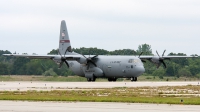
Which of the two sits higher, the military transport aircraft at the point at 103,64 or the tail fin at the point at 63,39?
the tail fin at the point at 63,39

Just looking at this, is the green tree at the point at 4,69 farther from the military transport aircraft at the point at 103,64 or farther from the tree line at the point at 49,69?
the military transport aircraft at the point at 103,64

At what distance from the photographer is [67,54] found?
71.8m

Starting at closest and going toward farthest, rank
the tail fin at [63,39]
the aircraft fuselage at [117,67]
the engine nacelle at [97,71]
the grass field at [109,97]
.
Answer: the grass field at [109,97] → the aircraft fuselage at [117,67] → the engine nacelle at [97,71] → the tail fin at [63,39]

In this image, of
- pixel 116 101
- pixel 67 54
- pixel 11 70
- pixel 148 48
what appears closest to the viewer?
pixel 116 101

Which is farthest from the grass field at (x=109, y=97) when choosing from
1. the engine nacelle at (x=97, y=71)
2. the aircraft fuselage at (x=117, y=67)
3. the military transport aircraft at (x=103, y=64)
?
the engine nacelle at (x=97, y=71)

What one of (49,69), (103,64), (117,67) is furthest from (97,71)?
(49,69)

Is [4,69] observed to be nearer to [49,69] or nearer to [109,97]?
[49,69]

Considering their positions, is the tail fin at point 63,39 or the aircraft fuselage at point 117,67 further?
the tail fin at point 63,39

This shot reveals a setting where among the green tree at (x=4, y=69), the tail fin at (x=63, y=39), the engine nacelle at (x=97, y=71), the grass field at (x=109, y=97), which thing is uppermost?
the tail fin at (x=63, y=39)

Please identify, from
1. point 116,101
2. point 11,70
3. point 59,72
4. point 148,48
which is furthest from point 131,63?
point 148,48

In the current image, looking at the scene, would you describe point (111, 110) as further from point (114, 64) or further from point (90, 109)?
point (114, 64)

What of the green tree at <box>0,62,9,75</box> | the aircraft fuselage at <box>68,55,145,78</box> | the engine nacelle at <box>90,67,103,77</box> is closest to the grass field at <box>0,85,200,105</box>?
the aircraft fuselage at <box>68,55,145,78</box>

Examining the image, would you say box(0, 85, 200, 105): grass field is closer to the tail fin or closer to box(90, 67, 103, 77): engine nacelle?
box(90, 67, 103, 77): engine nacelle

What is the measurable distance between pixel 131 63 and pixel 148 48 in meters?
79.2
